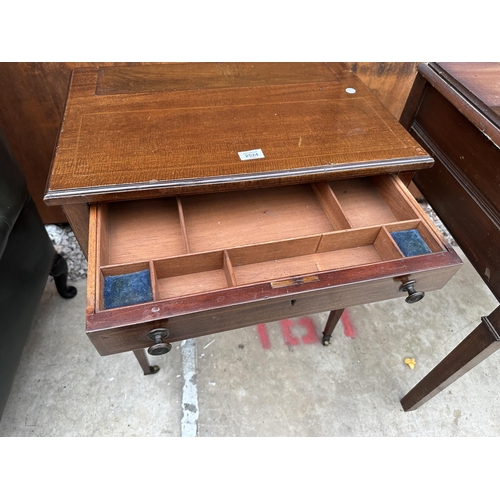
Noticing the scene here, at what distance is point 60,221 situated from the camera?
161cm

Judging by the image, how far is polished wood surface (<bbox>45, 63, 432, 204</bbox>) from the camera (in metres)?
0.76

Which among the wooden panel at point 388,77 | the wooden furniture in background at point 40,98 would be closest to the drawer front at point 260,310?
the wooden furniture in background at point 40,98

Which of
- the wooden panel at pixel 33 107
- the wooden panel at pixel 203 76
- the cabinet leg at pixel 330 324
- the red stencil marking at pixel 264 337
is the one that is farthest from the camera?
the red stencil marking at pixel 264 337

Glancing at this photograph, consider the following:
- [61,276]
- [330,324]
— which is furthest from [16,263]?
[330,324]

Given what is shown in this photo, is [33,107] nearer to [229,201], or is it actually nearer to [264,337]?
[229,201]

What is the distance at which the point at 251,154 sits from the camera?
83cm

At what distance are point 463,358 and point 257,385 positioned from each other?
0.64 metres

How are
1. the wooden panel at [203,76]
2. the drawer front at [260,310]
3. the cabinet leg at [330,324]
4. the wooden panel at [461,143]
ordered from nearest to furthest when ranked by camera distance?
the drawer front at [260,310]
the wooden panel at [461,143]
the wooden panel at [203,76]
the cabinet leg at [330,324]

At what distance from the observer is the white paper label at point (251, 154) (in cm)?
82

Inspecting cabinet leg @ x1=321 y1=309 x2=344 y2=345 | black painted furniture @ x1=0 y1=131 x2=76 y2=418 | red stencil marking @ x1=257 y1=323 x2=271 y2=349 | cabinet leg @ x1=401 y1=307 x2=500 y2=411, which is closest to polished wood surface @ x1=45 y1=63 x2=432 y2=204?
black painted furniture @ x1=0 y1=131 x2=76 y2=418

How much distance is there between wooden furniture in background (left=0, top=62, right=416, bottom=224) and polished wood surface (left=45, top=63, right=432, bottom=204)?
19 cm

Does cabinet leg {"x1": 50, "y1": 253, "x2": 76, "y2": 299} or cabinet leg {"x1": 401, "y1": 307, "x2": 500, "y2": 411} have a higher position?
cabinet leg {"x1": 401, "y1": 307, "x2": 500, "y2": 411}

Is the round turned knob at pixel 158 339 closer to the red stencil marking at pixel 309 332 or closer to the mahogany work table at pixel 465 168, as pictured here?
the mahogany work table at pixel 465 168

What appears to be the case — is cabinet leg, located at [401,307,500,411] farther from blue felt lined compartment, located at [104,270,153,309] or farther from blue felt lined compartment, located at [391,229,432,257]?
blue felt lined compartment, located at [104,270,153,309]
